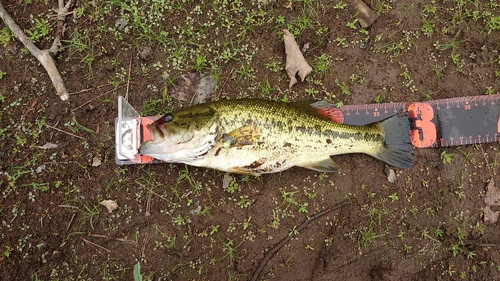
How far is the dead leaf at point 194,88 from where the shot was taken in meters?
4.53

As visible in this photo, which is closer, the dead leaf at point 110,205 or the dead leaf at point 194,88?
the dead leaf at point 110,205

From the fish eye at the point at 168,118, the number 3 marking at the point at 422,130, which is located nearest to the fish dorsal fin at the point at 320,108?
the number 3 marking at the point at 422,130

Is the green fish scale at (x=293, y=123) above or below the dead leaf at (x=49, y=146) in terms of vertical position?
above

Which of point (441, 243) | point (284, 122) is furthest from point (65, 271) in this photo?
point (441, 243)

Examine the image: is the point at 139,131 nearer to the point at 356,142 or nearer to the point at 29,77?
the point at 29,77

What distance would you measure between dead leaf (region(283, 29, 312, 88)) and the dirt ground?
0.11m

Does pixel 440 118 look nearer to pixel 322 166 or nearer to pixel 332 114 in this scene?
pixel 332 114

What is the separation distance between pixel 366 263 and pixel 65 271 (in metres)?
3.41

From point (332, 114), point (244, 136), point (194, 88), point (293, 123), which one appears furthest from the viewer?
point (194, 88)

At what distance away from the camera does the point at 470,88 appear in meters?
4.55

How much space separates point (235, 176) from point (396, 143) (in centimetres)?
184

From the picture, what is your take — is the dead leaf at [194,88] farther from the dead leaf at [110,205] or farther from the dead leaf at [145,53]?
the dead leaf at [110,205]

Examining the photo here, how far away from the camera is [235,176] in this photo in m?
4.41

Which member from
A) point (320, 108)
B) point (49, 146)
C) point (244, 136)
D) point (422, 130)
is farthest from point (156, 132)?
point (422, 130)
